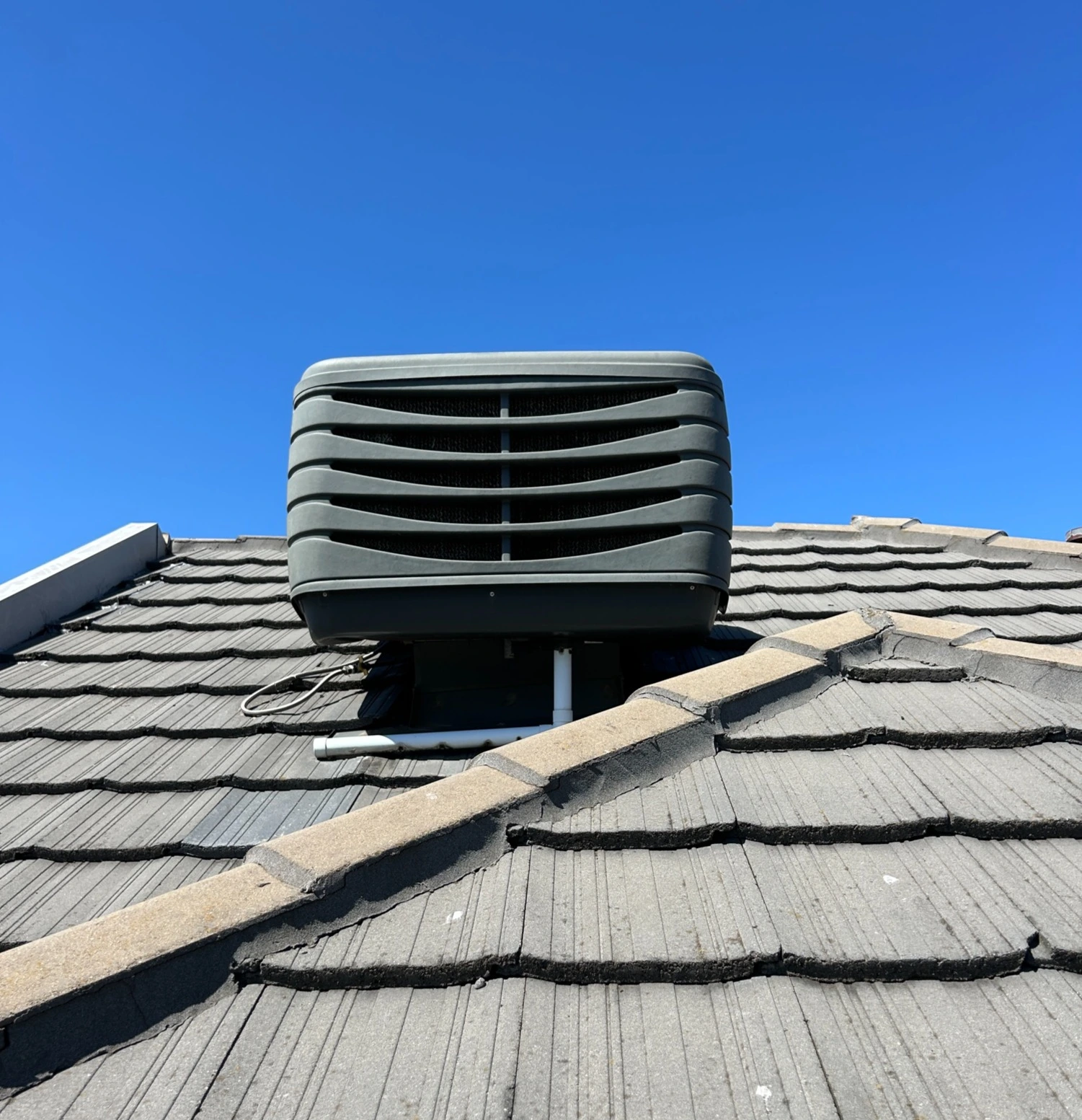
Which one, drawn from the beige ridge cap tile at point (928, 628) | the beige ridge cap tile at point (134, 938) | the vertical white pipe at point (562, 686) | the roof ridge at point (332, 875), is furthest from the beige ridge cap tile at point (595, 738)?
the beige ridge cap tile at point (928, 628)

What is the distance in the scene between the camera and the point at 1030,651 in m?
1.97

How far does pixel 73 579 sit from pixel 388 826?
334 cm

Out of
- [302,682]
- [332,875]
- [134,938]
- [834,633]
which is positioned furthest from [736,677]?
[302,682]

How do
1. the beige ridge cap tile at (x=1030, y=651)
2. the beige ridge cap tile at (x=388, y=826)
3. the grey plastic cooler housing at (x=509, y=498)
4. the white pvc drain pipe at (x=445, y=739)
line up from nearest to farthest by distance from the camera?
the beige ridge cap tile at (x=388, y=826), the beige ridge cap tile at (x=1030, y=651), the grey plastic cooler housing at (x=509, y=498), the white pvc drain pipe at (x=445, y=739)

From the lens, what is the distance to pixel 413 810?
1.32 metres

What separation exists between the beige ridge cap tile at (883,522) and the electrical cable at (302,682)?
11.1 feet

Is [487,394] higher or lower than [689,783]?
higher

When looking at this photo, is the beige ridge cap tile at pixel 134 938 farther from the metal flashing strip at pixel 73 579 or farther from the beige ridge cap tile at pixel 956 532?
the beige ridge cap tile at pixel 956 532

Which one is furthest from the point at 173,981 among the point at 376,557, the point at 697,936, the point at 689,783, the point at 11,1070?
the point at 376,557

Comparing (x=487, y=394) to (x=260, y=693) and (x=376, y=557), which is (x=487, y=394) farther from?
(x=260, y=693)

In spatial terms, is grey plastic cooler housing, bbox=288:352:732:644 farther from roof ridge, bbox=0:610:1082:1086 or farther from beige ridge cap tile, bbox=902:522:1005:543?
beige ridge cap tile, bbox=902:522:1005:543

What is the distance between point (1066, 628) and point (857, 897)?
2.40 metres

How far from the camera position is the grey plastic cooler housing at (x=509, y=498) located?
7.01ft

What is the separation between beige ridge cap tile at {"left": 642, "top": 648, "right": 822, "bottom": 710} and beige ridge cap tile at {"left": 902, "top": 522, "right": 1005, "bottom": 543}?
9.74ft
